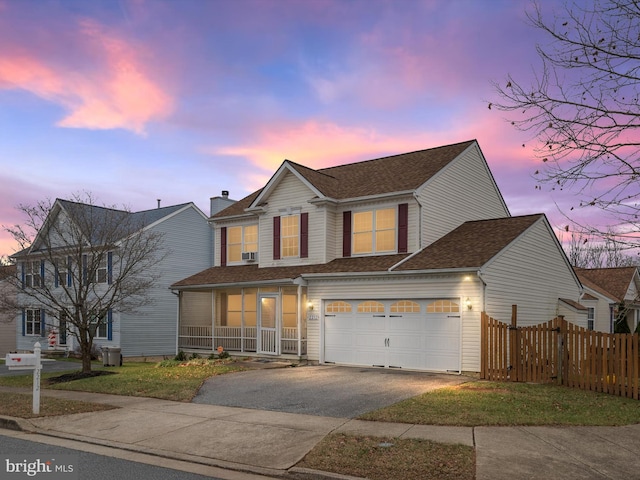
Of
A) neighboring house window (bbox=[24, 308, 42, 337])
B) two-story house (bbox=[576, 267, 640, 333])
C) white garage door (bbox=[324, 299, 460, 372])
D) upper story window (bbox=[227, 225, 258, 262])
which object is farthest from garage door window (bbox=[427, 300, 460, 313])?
neighboring house window (bbox=[24, 308, 42, 337])

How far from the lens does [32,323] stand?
3509cm

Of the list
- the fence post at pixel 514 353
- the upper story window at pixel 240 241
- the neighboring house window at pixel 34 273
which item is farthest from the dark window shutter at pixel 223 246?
the fence post at pixel 514 353

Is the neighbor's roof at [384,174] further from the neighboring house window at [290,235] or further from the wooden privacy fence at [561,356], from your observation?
the wooden privacy fence at [561,356]

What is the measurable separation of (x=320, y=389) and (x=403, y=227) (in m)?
8.73

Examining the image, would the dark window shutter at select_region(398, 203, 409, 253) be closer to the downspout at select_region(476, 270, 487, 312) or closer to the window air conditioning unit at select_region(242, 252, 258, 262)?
the downspout at select_region(476, 270, 487, 312)

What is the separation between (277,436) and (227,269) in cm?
1808

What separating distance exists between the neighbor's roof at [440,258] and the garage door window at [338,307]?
128cm

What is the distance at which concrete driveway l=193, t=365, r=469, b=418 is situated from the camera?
496 inches

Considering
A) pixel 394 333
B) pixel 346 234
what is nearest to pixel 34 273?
pixel 346 234

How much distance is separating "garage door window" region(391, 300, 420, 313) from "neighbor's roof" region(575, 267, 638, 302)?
64.4 ft

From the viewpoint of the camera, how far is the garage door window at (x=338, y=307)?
839 inches

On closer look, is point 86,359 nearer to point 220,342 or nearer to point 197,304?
point 220,342

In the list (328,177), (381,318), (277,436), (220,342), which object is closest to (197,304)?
(220,342)

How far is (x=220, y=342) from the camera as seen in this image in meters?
26.0
